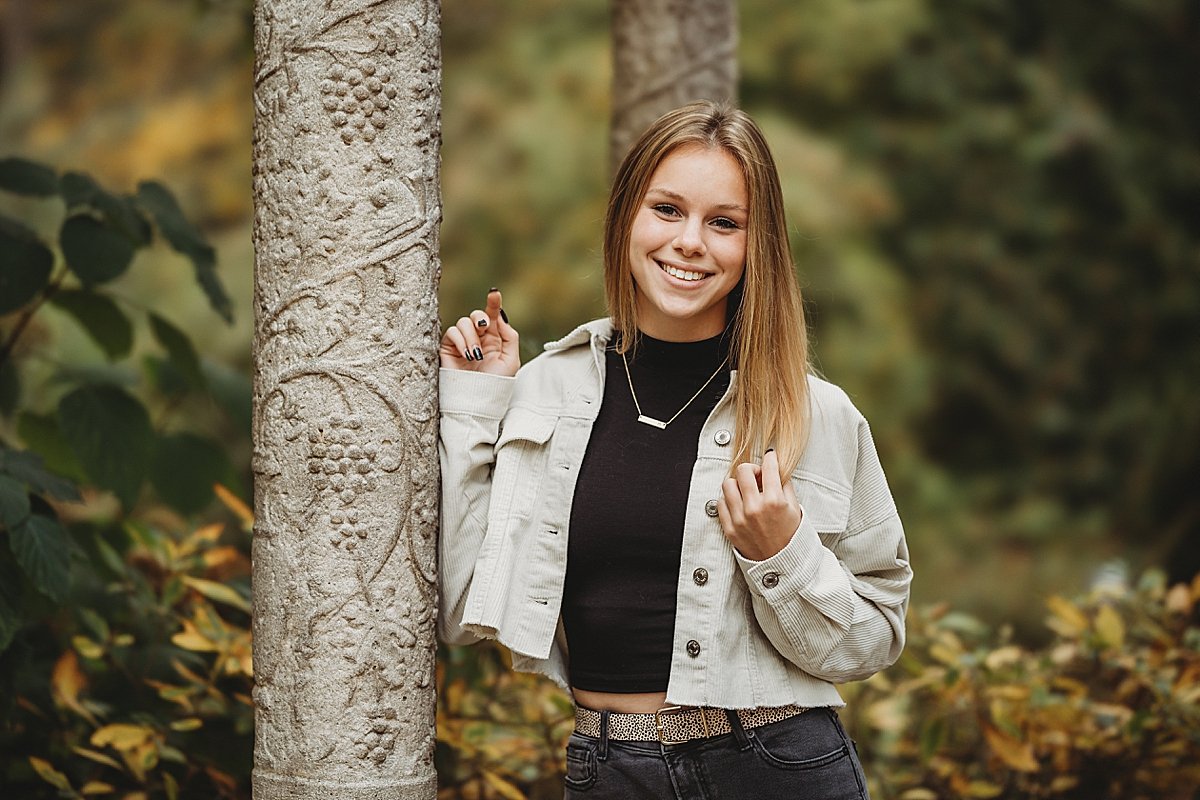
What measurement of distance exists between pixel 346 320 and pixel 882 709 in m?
2.01

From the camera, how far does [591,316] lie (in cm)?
582

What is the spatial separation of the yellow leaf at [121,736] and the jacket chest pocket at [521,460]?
116 centimetres

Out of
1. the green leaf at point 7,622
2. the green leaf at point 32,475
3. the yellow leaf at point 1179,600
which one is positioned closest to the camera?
the green leaf at point 7,622

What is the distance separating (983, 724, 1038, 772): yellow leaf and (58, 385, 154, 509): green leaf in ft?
6.94

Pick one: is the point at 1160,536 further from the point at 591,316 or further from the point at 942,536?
the point at 591,316

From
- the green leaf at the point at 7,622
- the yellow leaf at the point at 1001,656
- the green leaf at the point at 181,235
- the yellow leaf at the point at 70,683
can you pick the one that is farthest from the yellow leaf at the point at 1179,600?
the green leaf at the point at 7,622

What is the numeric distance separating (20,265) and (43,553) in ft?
2.70

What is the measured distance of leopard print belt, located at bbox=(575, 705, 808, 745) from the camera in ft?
6.26

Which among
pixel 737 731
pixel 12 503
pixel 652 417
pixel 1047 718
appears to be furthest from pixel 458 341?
pixel 1047 718

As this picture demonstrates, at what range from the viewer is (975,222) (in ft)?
21.2

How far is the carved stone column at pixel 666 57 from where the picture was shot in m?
3.38

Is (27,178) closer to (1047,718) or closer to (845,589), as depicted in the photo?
(845,589)

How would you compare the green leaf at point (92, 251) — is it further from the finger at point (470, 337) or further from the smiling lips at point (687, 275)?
the smiling lips at point (687, 275)

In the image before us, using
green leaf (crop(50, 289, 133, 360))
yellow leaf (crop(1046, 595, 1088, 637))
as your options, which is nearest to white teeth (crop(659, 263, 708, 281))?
green leaf (crop(50, 289, 133, 360))
